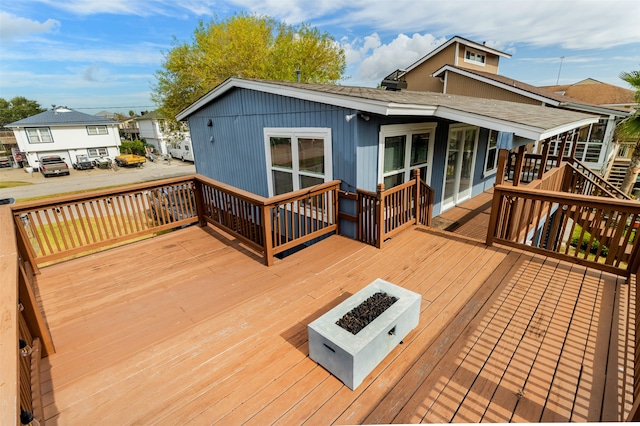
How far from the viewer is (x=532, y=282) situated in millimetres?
3379

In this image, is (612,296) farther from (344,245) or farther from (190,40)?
(190,40)

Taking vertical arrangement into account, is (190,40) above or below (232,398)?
above

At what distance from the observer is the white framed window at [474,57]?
16500mm

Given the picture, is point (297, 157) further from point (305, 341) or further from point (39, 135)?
point (39, 135)

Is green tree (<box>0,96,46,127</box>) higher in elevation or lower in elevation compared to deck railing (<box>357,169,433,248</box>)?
higher

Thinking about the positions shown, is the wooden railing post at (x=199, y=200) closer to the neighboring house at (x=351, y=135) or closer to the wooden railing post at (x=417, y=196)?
the neighboring house at (x=351, y=135)

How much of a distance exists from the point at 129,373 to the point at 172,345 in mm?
356

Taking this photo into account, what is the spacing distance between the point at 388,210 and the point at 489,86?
530 inches

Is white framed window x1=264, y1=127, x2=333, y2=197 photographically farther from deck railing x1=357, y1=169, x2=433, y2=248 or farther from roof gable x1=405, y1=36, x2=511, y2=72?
roof gable x1=405, y1=36, x2=511, y2=72

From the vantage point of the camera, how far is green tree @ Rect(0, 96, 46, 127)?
4978cm

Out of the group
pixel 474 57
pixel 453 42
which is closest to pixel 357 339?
pixel 453 42

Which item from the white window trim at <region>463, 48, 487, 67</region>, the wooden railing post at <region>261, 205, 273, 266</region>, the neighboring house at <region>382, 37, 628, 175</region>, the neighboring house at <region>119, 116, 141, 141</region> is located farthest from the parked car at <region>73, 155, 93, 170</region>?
the white window trim at <region>463, 48, 487, 67</region>

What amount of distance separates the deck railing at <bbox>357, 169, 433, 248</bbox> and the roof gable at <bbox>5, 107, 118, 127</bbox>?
36051mm

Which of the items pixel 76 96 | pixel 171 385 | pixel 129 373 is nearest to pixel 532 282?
pixel 171 385
